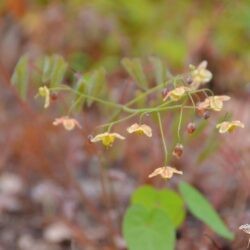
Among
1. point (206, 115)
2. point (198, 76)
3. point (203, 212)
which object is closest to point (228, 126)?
point (206, 115)

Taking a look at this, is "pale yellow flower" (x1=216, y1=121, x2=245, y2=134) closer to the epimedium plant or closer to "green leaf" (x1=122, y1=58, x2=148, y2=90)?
the epimedium plant

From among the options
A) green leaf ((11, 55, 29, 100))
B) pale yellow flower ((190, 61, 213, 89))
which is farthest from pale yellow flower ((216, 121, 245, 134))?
green leaf ((11, 55, 29, 100))

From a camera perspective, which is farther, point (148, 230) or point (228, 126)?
→ point (148, 230)

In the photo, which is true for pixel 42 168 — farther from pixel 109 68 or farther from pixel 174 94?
pixel 174 94

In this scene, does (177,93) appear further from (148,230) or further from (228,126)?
(148,230)

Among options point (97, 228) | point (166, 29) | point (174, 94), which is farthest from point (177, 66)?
point (174, 94)

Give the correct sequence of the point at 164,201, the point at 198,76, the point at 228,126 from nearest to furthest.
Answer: the point at 228,126, the point at 198,76, the point at 164,201
